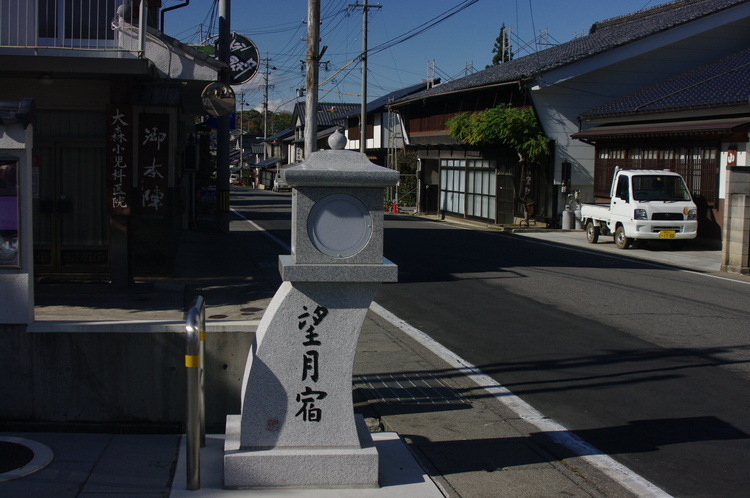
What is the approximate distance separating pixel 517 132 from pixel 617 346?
19046 millimetres

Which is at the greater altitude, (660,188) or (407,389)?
(660,188)

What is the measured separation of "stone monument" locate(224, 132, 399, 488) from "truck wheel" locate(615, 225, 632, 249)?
55.1 ft

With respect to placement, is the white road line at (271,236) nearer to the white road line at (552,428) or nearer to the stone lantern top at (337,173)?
the white road line at (552,428)

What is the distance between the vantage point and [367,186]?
4.31 m

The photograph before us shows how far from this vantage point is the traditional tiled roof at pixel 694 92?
20.5 metres

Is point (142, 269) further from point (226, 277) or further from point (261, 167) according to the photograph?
point (261, 167)

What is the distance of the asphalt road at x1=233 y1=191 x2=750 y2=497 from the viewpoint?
5387 millimetres

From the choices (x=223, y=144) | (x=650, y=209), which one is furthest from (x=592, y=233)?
(x=223, y=144)

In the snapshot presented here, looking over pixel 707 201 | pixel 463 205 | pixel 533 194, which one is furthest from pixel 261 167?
pixel 707 201

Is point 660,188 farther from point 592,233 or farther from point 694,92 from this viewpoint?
point 694,92

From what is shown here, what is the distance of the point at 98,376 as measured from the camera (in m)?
5.21

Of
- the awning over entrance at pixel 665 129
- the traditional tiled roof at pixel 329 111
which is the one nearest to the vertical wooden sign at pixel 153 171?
the awning over entrance at pixel 665 129

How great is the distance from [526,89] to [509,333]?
19296mm

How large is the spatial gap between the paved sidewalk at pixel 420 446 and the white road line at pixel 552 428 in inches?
2.4
